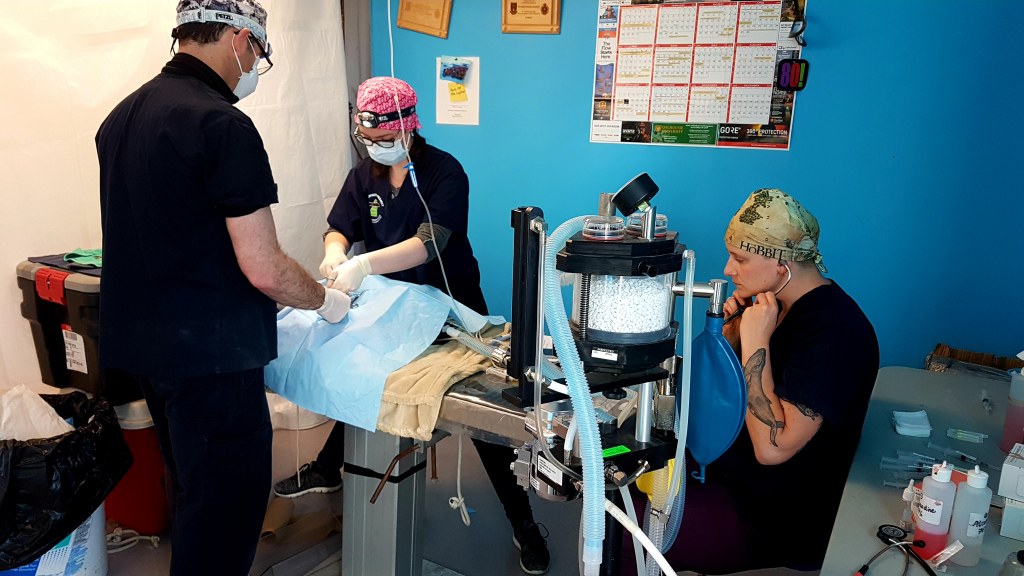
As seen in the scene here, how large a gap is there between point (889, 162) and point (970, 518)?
66.7 inches

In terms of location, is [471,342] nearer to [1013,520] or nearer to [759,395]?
[759,395]

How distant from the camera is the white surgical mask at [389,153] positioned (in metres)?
2.15

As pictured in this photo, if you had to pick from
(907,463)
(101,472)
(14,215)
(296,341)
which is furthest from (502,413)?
(14,215)

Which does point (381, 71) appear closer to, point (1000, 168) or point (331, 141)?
point (331, 141)

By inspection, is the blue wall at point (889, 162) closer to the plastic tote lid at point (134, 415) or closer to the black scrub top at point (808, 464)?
the black scrub top at point (808, 464)

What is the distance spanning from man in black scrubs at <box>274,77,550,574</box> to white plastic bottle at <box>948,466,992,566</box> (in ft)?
3.94

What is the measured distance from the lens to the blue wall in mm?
2432

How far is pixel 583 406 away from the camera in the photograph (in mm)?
940

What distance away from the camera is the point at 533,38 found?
10.1 feet

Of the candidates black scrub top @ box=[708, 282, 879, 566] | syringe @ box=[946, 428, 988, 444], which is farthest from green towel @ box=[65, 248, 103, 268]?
syringe @ box=[946, 428, 988, 444]

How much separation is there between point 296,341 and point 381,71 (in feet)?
6.54

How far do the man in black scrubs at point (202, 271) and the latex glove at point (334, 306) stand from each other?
2.2 inches

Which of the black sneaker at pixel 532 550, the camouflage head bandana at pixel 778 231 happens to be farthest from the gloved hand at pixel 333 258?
the camouflage head bandana at pixel 778 231

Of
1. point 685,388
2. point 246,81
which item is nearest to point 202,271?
point 246,81
